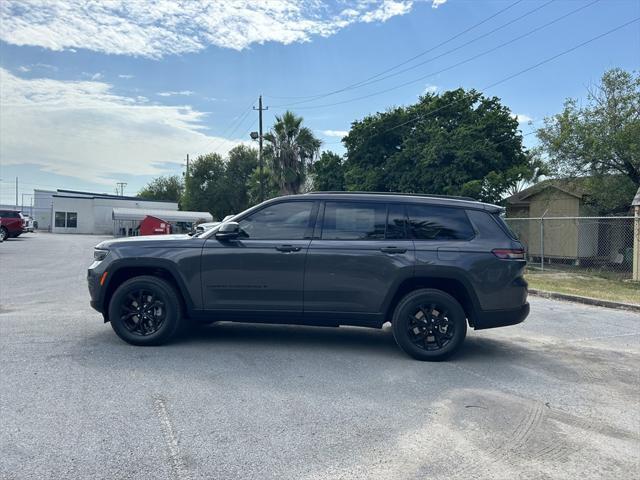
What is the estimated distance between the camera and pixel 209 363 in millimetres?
5344

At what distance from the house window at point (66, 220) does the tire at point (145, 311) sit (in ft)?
183

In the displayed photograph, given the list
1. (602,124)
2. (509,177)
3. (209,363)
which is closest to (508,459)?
(209,363)

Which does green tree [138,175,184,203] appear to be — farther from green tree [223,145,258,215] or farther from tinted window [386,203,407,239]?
tinted window [386,203,407,239]

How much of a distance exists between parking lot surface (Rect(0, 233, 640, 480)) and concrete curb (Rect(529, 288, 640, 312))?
382 centimetres

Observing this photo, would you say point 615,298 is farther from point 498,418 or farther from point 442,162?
point 442,162

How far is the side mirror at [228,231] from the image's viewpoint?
573 cm

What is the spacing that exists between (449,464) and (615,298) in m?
9.73

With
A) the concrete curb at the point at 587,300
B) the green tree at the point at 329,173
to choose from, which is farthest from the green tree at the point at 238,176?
the concrete curb at the point at 587,300

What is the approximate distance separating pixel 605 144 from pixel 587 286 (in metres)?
5.50

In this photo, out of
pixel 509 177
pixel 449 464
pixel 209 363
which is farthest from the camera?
pixel 509 177

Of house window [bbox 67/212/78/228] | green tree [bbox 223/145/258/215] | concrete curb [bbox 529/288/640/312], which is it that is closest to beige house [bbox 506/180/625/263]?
concrete curb [bbox 529/288/640/312]

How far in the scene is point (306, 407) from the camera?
13.9ft

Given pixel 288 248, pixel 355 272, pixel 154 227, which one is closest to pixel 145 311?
pixel 288 248

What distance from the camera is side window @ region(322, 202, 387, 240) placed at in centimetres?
584
